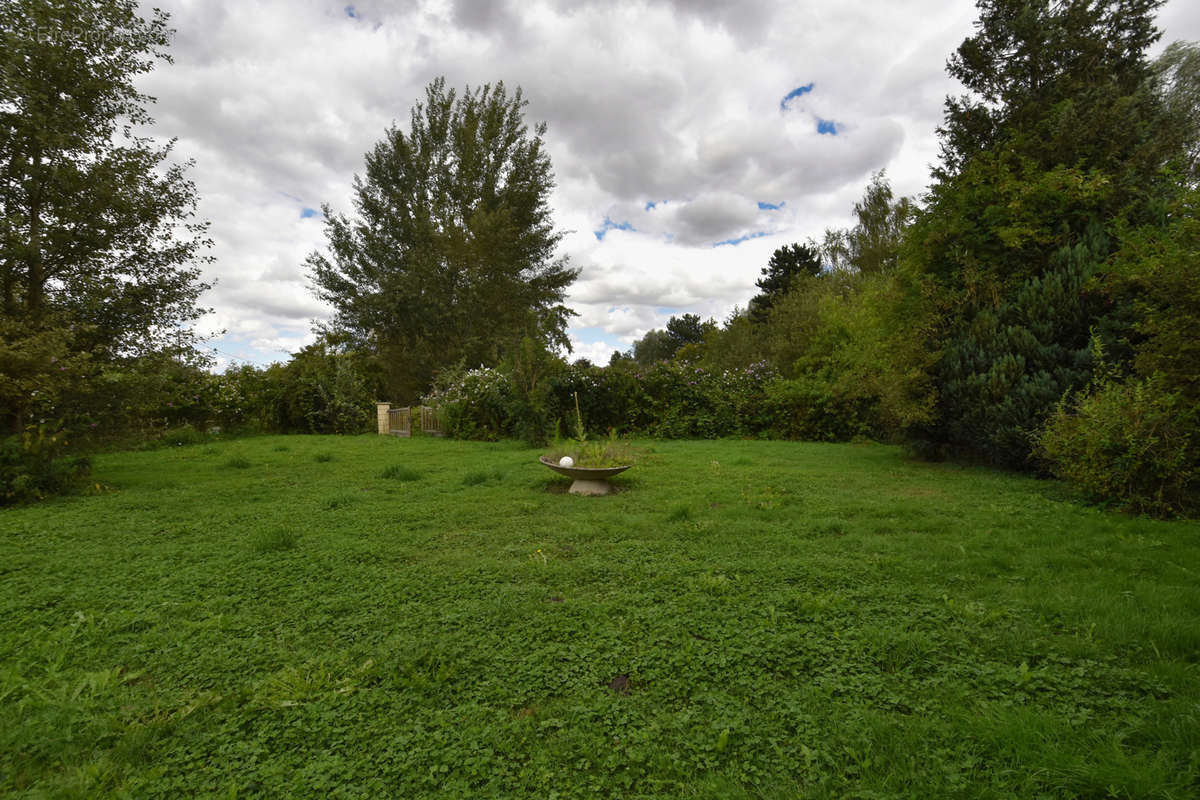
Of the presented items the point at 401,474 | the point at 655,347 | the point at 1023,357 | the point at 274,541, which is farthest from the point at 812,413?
the point at 655,347

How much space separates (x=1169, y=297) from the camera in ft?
14.1

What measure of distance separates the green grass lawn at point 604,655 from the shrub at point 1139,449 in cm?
61

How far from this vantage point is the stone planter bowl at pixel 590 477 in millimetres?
5812

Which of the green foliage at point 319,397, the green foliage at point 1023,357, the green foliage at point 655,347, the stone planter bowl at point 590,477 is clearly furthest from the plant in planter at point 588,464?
the green foliage at point 655,347

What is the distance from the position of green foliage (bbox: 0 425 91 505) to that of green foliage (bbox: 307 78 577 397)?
1638 cm

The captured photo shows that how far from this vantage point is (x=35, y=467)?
18.1ft

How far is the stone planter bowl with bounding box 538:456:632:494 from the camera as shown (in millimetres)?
5812

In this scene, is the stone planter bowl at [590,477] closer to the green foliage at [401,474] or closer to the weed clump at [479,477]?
the weed clump at [479,477]

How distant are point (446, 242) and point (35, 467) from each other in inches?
735

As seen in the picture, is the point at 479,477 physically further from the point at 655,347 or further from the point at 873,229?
the point at 655,347

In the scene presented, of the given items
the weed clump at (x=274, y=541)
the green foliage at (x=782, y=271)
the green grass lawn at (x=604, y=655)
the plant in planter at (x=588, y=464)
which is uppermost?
the green foliage at (x=782, y=271)

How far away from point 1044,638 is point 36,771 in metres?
4.15

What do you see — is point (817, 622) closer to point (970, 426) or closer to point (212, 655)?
point (212, 655)

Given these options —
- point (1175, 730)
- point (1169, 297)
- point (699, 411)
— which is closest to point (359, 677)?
point (1175, 730)
